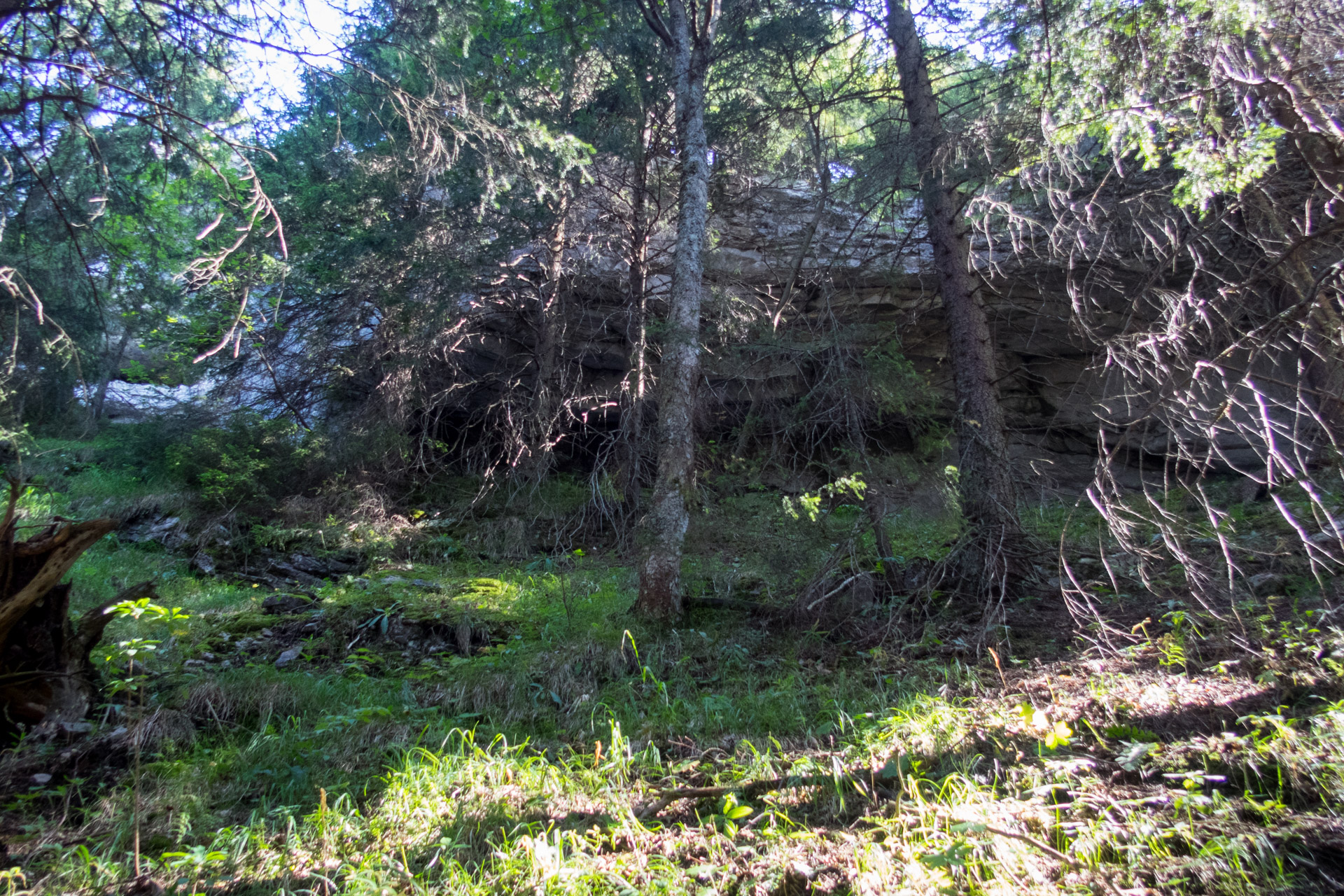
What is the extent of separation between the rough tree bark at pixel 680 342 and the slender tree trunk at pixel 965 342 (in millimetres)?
2164

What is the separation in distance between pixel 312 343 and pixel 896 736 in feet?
31.2

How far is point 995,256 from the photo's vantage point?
9.94m

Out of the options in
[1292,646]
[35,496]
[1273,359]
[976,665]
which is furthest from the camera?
[35,496]

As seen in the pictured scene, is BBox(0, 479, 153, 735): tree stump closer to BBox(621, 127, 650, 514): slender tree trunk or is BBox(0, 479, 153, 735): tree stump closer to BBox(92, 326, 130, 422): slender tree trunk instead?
BBox(621, 127, 650, 514): slender tree trunk

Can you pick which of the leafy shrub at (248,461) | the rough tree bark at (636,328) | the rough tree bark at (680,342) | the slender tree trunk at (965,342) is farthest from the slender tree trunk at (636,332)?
the leafy shrub at (248,461)

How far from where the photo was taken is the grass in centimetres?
241

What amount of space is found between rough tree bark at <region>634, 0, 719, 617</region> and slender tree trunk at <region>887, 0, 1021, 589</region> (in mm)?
2164

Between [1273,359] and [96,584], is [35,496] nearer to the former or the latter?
[96,584]

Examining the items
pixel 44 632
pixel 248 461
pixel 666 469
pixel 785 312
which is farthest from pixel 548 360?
pixel 44 632

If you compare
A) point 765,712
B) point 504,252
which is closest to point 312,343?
point 504,252

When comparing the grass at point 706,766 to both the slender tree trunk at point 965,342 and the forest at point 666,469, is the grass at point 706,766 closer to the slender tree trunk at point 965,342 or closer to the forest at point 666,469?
the forest at point 666,469

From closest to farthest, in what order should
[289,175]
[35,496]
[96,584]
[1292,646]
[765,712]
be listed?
[1292,646], [765,712], [96,584], [35,496], [289,175]

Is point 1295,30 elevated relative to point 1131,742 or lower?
elevated

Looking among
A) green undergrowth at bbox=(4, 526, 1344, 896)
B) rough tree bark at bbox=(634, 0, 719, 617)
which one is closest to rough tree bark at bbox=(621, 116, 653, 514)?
rough tree bark at bbox=(634, 0, 719, 617)
